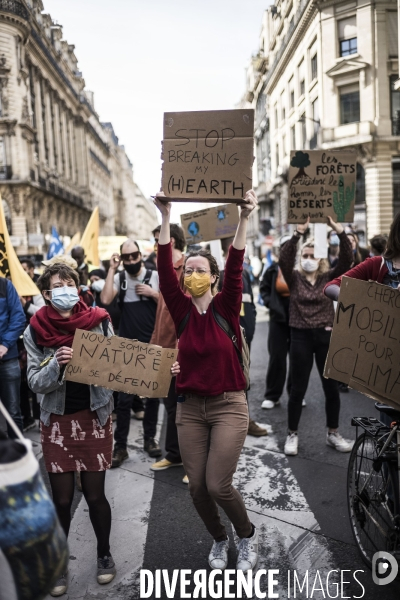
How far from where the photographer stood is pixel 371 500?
3.23 m

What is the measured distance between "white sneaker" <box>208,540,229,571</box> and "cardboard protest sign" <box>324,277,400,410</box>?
1230mm

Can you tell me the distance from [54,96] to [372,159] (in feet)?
103

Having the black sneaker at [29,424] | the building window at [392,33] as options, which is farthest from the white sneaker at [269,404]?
the building window at [392,33]

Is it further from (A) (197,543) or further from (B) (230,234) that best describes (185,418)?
(B) (230,234)

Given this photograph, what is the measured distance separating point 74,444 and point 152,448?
215cm

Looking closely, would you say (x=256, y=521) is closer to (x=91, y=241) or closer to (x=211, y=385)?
(x=211, y=385)

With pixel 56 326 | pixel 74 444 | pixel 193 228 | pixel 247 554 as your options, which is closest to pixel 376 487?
pixel 247 554

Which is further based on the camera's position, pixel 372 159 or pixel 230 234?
pixel 372 159

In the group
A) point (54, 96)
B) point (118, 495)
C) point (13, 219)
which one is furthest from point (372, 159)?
point (54, 96)

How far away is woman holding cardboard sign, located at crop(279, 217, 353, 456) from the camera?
517 cm

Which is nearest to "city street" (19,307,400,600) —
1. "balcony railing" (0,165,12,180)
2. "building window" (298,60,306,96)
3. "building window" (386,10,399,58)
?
"building window" (386,10,399,58)

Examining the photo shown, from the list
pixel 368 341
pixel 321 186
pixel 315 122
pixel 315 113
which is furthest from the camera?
pixel 315 113

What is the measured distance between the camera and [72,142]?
57.1 meters

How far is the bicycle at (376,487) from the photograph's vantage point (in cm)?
298
